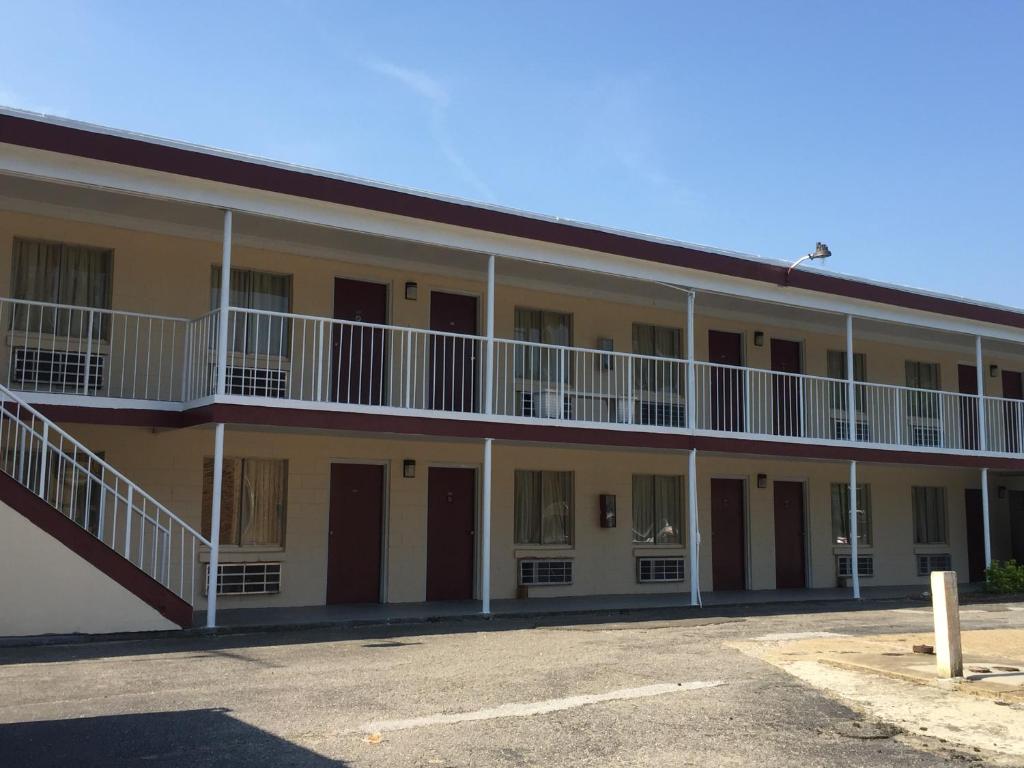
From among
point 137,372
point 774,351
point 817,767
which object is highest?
point 774,351

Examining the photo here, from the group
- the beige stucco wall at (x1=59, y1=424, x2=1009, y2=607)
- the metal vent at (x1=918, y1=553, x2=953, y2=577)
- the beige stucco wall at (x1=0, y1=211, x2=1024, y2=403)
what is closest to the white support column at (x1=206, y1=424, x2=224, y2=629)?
the beige stucco wall at (x1=59, y1=424, x2=1009, y2=607)

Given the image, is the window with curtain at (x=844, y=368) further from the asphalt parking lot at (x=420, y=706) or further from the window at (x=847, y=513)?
the asphalt parking lot at (x=420, y=706)

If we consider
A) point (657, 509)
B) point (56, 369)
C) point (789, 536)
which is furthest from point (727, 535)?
point (56, 369)

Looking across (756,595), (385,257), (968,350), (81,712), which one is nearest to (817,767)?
(81,712)

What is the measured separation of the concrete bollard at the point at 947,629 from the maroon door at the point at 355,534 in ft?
28.5

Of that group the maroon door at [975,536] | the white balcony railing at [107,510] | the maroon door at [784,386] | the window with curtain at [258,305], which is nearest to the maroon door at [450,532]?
the window with curtain at [258,305]

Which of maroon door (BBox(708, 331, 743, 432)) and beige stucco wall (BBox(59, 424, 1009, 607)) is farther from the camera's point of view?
maroon door (BBox(708, 331, 743, 432))

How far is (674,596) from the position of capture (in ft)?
57.1

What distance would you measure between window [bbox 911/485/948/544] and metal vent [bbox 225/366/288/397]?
13601 millimetres

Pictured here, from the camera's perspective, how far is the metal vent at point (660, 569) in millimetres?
17953

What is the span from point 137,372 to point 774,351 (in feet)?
38.9

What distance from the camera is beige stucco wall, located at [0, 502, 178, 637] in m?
10.4

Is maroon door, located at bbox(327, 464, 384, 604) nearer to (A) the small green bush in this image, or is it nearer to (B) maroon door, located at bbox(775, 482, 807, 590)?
(B) maroon door, located at bbox(775, 482, 807, 590)

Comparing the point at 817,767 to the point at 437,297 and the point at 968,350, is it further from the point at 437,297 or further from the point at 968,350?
the point at 968,350
